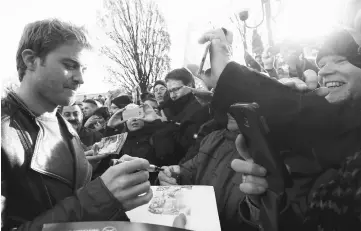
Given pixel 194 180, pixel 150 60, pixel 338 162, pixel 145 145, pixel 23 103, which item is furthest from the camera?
pixel 150 60

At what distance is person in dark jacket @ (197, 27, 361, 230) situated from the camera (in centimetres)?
78

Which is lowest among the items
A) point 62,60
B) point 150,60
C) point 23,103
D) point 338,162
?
point 150,60

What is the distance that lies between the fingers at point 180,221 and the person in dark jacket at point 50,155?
13 centimetres

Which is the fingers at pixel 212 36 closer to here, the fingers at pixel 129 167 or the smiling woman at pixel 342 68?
the smiling woman at pixel 342 68

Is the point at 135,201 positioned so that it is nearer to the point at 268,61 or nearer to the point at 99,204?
the point at 99,204

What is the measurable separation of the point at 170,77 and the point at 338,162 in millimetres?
2483

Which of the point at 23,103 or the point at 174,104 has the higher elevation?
the point at 23,103

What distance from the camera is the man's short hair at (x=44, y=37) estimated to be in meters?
1.07

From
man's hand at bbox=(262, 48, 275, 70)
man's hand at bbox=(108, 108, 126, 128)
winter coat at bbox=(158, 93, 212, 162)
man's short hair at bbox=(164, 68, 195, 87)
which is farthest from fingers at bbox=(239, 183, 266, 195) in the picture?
man's hand at bbox=(262, 48, 275, 70)

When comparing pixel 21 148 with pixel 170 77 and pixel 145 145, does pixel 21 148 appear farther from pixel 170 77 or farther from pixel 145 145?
pixel 170 77

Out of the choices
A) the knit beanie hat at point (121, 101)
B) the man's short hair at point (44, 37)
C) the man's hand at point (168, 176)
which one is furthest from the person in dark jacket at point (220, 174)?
the knit beanie hat at point (121, 101)

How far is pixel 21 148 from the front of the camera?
0.93m

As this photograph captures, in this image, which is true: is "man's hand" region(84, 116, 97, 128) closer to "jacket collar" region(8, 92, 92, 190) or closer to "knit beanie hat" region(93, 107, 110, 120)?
"knit beanie hat" region(93, 107, 110, 120)

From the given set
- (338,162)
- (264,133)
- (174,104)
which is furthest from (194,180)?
(174,104)
